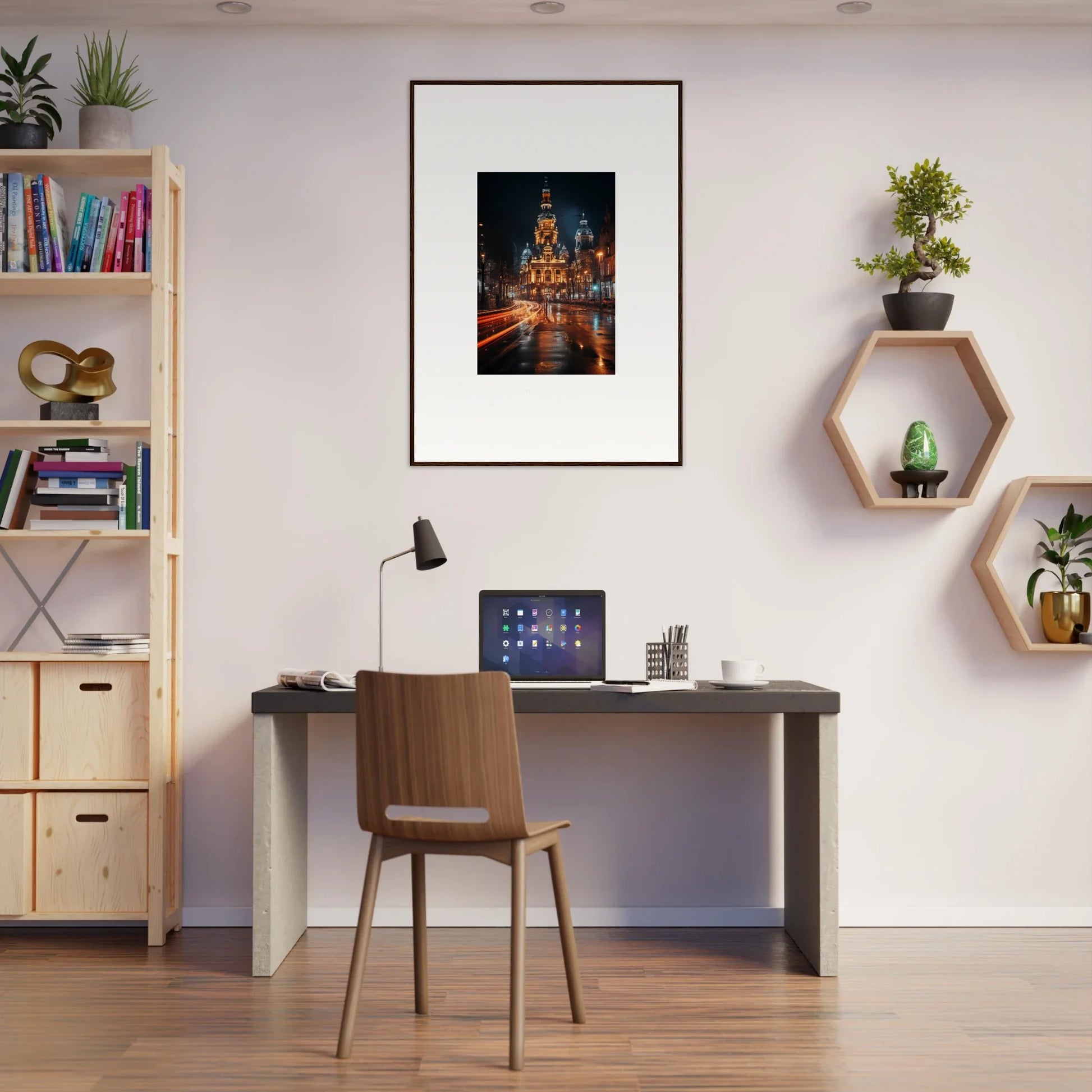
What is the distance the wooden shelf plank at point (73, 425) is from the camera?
340cm

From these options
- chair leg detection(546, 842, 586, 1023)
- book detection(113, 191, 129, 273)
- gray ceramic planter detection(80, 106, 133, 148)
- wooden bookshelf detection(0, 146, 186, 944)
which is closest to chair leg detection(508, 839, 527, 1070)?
chair leg detection(546, 842, 586, 1023)

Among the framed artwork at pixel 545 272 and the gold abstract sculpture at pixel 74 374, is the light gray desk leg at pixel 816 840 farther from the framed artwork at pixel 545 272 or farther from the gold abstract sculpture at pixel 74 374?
the gold abstract sculpture at pixel 74 374

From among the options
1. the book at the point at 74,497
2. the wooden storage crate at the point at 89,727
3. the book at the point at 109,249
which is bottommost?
the wooden storage crate at the point at 89,727

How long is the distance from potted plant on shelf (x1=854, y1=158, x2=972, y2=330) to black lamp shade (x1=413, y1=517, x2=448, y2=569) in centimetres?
158

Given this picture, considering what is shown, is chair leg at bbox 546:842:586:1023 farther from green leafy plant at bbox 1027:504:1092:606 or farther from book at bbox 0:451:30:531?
book at bbox 0:451:30:531

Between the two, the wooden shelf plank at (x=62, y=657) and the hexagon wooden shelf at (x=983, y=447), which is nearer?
the wooden shelf plank at (x=62, y=657)

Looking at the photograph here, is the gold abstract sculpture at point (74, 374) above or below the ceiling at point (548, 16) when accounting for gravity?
below

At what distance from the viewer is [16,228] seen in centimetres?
344

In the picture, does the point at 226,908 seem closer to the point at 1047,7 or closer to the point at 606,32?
the point at 606,32

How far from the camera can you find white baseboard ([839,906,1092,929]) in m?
3.57

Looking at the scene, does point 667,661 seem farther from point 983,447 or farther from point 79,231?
point 79,231

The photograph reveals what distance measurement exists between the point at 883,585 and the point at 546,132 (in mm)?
1829

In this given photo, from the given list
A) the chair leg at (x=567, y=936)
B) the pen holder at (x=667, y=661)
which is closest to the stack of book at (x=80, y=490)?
the pen holder at (x=667, y=661)

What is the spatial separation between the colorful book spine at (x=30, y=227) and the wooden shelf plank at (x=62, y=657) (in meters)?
1.16
